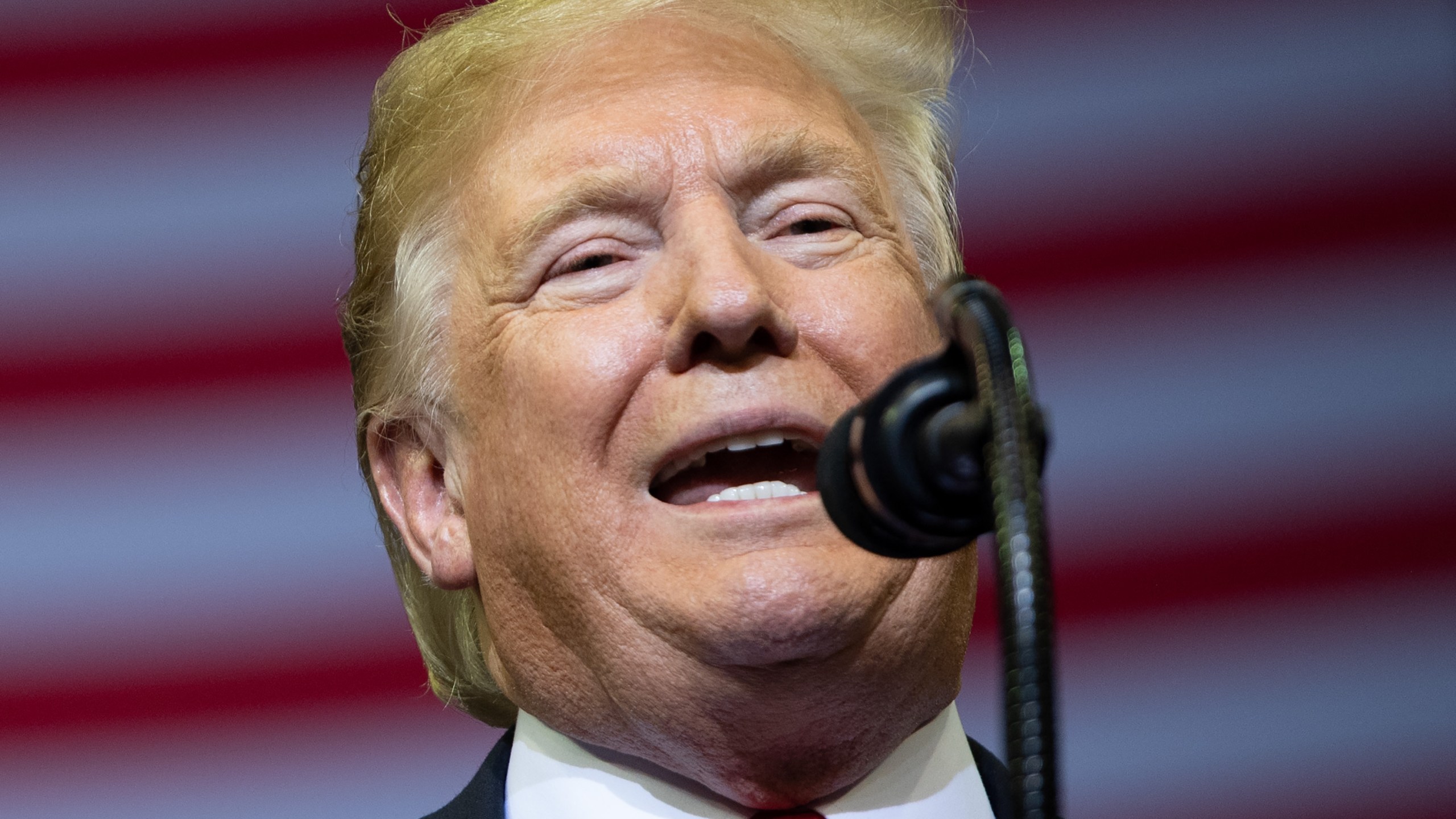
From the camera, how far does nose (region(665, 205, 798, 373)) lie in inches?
59.0

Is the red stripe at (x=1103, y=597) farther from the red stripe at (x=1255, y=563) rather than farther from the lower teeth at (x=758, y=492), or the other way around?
the lower teeth at (x=758, y=492)

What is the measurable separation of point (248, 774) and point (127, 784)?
0.20 m

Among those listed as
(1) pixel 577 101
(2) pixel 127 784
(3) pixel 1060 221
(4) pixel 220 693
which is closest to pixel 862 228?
(1) pixel 577 101

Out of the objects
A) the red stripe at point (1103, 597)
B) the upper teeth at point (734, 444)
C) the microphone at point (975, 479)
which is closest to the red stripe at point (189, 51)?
the red stripe at point (1103, 597)

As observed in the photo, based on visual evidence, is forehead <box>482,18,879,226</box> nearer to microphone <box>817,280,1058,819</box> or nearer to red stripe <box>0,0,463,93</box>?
microphone <box>817,280,1058,819</box>

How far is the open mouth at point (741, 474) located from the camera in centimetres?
157

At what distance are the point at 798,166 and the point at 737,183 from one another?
0.29 ft

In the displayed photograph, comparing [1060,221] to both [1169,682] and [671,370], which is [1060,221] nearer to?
[1169,682]

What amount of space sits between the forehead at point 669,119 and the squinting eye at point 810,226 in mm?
58

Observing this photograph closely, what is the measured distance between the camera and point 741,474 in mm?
1617

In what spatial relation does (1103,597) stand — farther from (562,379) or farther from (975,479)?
(975,479)

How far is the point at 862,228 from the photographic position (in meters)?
1.73

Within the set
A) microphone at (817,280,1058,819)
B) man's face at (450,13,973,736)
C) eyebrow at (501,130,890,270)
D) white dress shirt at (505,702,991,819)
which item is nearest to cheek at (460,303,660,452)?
man's face at (450,13,973,736)

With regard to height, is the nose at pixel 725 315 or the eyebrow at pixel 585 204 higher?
the eyebrow at pixel 585 204
